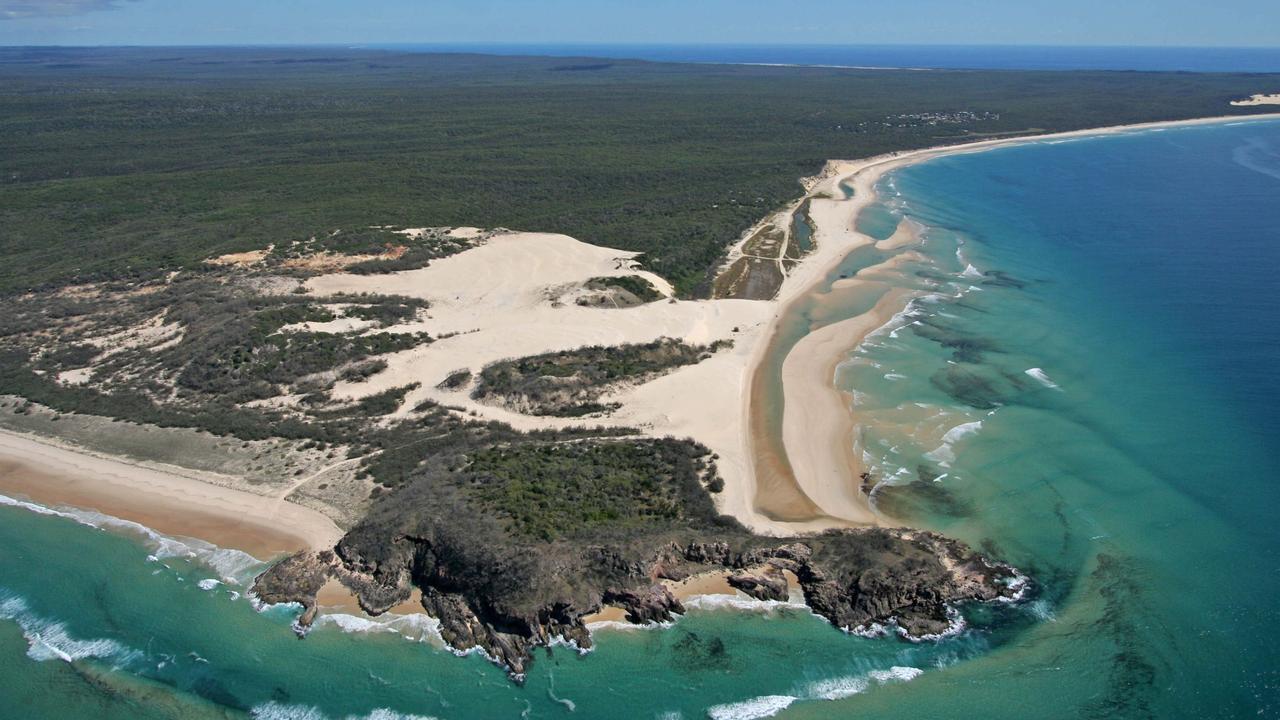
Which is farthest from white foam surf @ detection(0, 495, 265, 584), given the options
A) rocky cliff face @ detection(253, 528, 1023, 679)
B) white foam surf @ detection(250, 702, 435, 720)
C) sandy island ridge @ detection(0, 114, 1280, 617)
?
white foam surf @ detection(250, 702, 435, 720)

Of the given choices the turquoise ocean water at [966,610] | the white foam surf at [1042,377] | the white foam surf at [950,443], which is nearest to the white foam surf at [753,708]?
the turquoise ocean water at [966,610]

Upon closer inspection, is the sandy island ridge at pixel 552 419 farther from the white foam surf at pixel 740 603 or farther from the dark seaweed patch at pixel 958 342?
the white foam surf at pixel 740 603

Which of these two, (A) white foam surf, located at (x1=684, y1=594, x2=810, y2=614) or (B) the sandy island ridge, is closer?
(A) white foam surf, located at (x1=684, y1=594, x2=810, y2=614)

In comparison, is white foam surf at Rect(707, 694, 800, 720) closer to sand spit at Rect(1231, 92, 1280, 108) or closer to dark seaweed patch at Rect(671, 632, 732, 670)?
dark seaweed patch at Rect(671, 632, 732, 670)

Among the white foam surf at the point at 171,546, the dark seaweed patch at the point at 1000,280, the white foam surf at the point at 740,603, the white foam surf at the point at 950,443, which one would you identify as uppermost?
the dark seaweed patch at the point at 1000,280

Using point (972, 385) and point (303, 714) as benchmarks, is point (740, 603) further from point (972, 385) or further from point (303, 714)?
point (972, 385)
